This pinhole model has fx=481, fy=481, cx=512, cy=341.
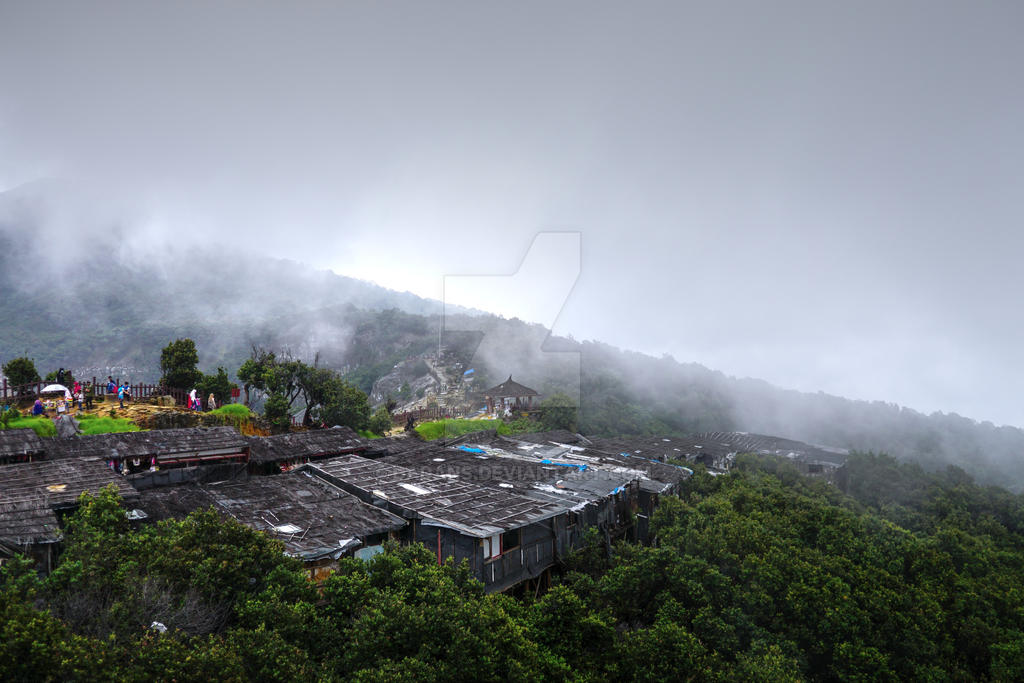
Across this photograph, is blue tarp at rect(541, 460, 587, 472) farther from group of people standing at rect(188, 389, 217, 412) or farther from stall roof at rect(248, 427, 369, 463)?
group of people standing at rect(188, 389, 217, 412)

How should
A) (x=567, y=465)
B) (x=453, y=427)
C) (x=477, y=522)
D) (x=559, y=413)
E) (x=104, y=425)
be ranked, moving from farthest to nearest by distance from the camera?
(x=559, y=413) < (x=453, y=427) < (x=104, y=425) < (x=567, y=465) < (x=477, y=522)

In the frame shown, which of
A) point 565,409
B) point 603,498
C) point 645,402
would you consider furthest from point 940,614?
point 645,402

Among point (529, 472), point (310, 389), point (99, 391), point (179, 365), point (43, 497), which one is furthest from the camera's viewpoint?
point (99, 391)

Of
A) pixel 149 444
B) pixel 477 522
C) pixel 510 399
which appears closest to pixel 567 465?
pixel 477 522

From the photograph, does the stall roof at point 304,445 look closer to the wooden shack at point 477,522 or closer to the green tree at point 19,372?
the wooden shack at point 477,522

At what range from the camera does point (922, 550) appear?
1566 cm

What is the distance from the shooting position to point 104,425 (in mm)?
25859

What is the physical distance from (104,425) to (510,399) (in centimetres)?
3169

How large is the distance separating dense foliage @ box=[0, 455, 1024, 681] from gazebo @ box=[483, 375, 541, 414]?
103 ft

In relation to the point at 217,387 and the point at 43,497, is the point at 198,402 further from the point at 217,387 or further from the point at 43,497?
the point at 43,497

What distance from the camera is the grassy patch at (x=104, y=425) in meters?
25.3

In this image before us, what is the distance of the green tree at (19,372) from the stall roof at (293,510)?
21578 mm

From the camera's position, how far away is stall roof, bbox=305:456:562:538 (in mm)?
14727

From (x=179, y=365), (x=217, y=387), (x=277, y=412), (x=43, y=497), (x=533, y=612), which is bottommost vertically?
(x=533, y=612)
